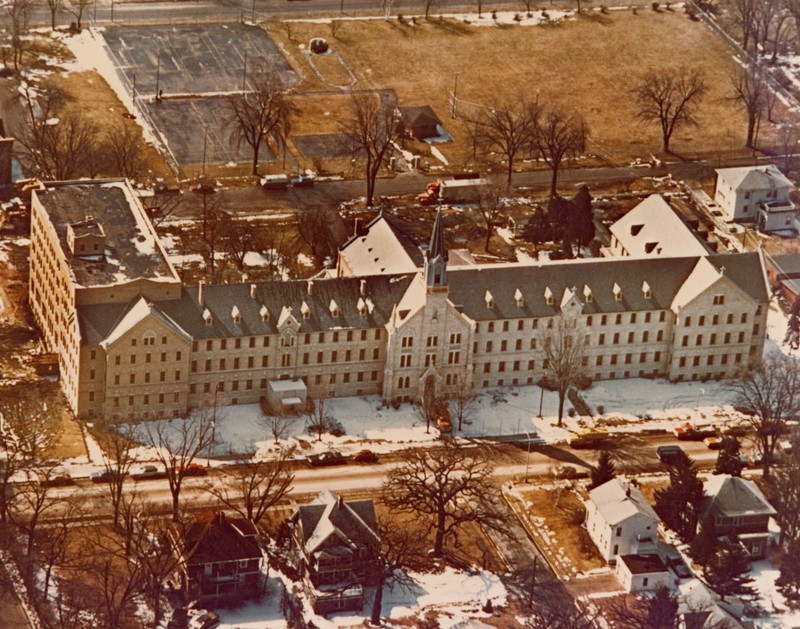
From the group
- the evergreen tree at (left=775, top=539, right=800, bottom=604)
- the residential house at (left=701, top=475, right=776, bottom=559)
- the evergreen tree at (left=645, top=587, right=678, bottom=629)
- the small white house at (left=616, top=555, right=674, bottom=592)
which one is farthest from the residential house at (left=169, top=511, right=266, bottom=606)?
the evergreen tree at (left=775, top=539, right=800, bottom=604)

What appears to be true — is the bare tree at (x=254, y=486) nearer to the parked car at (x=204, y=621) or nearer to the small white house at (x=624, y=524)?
the parked car at (x=204, y=621)

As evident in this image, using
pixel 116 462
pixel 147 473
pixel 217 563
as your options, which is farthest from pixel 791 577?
pixel 116 462

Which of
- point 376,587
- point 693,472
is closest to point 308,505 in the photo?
point 376,587

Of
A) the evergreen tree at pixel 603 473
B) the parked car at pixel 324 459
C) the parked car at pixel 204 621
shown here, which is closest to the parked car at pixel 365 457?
the parked car at pixel 324 459

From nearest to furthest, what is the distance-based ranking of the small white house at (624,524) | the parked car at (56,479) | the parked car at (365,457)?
the small white house at (624,524), the parked car at (56,479), the parked car at (365,457)

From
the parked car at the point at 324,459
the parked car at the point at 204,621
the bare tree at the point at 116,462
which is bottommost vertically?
the parked car at the point at 204,621
